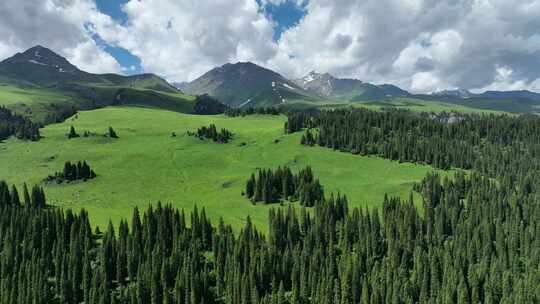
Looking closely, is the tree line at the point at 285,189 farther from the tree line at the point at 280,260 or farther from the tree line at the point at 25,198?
the tree line at the point at 25,198

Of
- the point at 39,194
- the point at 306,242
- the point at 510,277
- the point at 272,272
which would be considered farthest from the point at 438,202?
the point at 39,194

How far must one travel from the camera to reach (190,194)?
196m

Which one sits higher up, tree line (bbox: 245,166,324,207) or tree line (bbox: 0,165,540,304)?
tree line (bbox: 245,166,324,207)

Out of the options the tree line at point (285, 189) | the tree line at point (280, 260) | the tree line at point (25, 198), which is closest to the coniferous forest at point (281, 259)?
the tree line at point (280, 260)

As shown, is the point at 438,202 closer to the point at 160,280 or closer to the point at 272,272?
the point at 272,272

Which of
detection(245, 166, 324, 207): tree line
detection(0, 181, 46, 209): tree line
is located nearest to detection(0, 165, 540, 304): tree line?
detection(0, 181, 46, 209): tree line

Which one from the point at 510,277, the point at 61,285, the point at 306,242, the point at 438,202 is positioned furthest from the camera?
the point at 438,202

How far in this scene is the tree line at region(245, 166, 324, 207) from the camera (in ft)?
609

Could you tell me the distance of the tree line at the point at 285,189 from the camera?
186 meters

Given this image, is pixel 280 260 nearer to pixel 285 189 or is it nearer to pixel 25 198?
pixel 285 189

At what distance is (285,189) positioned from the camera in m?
194

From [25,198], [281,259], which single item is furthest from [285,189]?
[25,198]

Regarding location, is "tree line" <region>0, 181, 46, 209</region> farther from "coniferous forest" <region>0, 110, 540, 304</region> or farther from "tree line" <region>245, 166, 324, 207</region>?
"tree line" <region>245, 166, 324, 207</region>

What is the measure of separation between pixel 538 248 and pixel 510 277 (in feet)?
78.3
